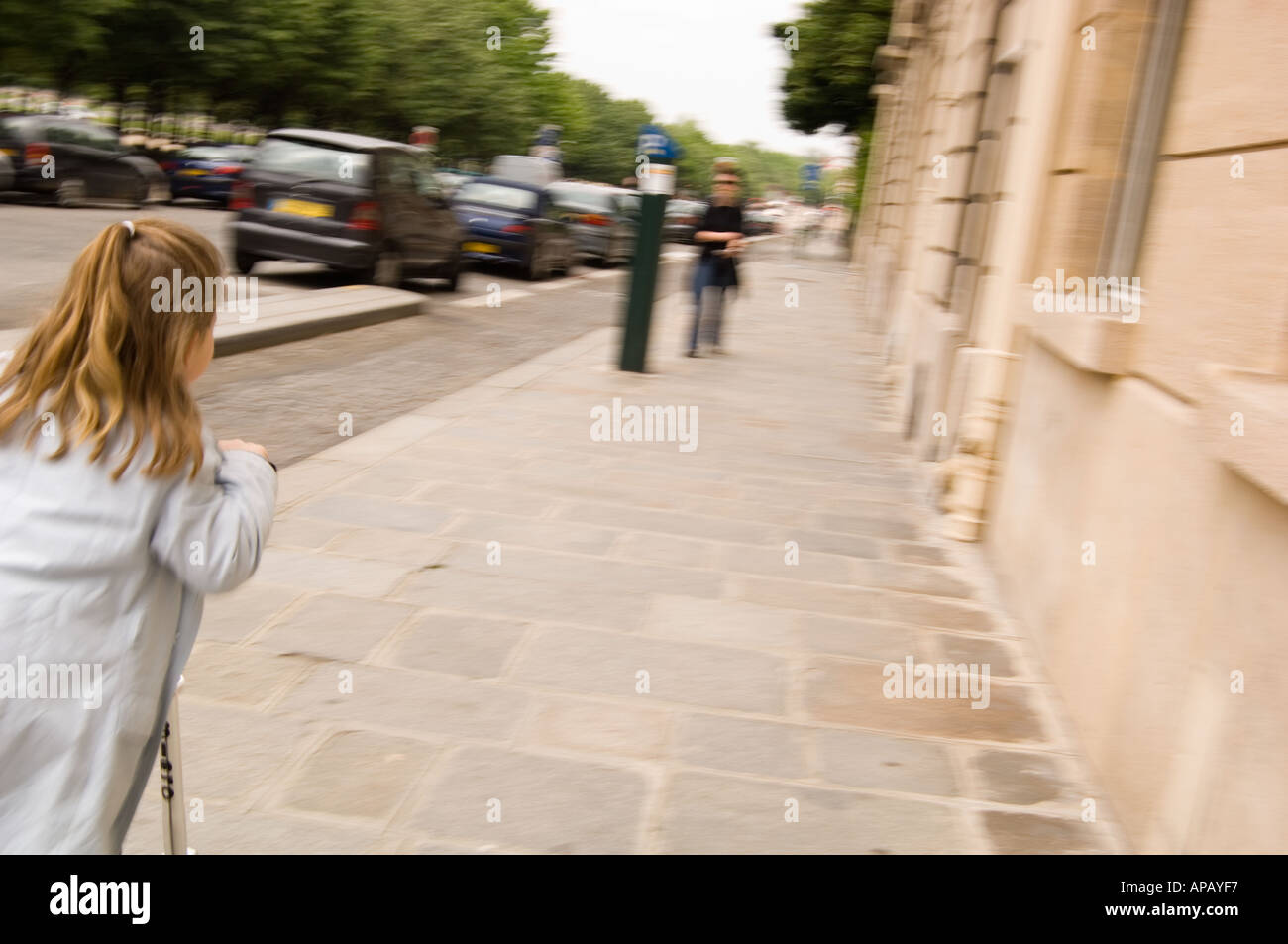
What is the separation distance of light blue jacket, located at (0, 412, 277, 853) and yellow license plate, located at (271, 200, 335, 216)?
11735 millimetres

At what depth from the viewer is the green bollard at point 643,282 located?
10.0 metres

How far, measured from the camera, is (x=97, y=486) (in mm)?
1639

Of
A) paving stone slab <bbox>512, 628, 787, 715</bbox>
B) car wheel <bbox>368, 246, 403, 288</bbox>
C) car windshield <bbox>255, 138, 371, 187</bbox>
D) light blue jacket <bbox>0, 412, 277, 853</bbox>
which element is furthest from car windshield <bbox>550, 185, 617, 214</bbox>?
light blue jacket <bbox>0, 412, 277, 853</bbox>

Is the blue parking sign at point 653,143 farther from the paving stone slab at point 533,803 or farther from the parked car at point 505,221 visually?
the paving stone slab at point 533,803

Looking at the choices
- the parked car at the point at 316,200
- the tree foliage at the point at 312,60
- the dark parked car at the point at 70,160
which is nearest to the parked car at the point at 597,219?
the tree foliage at the point at 312,60

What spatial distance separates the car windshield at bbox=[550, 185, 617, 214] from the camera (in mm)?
23719

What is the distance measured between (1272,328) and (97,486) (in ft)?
7.94

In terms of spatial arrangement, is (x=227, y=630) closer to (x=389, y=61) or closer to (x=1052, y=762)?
(x=1052, y=762)

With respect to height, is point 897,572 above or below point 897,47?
below

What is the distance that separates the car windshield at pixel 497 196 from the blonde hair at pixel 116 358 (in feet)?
55.7

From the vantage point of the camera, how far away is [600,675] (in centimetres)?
386

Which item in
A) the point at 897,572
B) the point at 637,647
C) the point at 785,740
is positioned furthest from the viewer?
the point at 897,572

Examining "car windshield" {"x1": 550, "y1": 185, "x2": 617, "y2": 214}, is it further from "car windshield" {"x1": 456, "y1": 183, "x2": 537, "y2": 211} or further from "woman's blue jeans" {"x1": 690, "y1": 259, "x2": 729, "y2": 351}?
"woman's blue jeans" {"x1": 690, "y1": 259, "x2": 729, "y2": 351}
